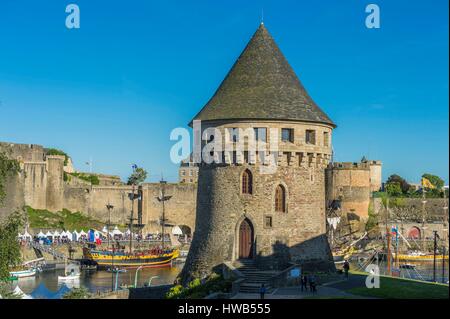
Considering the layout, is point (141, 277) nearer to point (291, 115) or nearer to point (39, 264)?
point (39, 264)

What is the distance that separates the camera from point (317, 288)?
28219 mm

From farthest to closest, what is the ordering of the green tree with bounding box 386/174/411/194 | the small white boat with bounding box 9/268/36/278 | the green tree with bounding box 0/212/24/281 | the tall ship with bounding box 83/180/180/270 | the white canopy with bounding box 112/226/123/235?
the green tree with bounding box 386/174/411/194 → the white canopy with bounding box 112/226/123/235 → the tall ship with bounding box 83/180/180/270 → the small white boat with bounding box 9/268/36/278 → the green tree with bounding box 0/212/24/281

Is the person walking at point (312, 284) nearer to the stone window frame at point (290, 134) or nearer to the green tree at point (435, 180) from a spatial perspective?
the stone window frame at point (290, 134)

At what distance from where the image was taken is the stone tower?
3056cm

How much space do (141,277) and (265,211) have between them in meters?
31.7

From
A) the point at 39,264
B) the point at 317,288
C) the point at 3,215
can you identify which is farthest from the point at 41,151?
the point at 317,288

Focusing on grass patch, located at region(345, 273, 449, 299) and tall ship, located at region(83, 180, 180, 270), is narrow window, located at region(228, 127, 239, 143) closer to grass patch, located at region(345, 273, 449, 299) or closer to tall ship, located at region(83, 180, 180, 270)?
grass patch, located at region(345, 273, 449, 299)

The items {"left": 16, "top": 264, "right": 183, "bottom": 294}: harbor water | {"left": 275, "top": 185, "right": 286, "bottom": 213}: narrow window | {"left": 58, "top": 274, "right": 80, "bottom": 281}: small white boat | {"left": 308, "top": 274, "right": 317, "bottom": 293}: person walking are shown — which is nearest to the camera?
{"left": 308, "top": 274, "right": 317, "bottom": 293}: person walking

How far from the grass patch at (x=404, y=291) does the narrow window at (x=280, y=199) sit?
180 inches

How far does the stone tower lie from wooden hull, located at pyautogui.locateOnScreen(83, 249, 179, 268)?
123ft

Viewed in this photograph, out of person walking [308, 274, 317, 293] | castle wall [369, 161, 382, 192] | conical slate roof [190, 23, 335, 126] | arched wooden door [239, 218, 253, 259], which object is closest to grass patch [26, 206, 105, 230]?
castle wall [369, 161, 382, 192]

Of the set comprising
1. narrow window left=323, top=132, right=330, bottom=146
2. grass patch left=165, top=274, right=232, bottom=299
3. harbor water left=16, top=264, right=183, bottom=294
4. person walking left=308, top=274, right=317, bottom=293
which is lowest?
harbor water left=16, top=264, right=183, bottom=294

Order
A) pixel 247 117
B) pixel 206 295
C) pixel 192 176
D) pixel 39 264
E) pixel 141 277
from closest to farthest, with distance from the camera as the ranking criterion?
pixel 206 295, pixel 247 117, pixel 141 277, pixel 39 264, pixel 192 176

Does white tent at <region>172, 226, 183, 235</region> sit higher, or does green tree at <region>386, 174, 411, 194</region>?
green tree at <region>386, 174, 411, 194</region>
